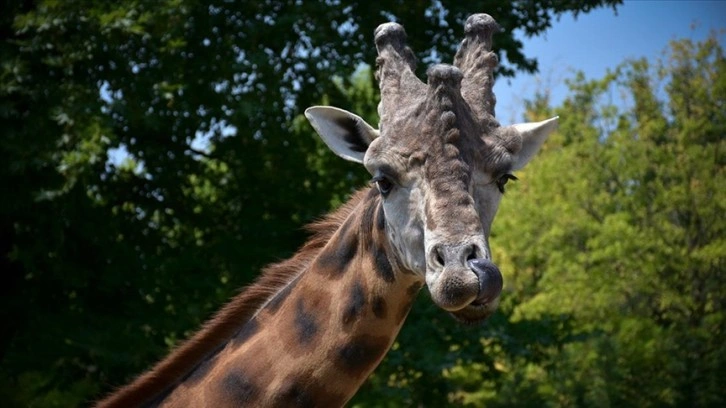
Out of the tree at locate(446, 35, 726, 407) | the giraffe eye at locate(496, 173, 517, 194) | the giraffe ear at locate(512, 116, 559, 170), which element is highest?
the tree at locate(446, 35, 726, 407)

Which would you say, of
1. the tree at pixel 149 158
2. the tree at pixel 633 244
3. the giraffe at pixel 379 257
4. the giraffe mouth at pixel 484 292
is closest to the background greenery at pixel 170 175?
the tree at pixel 149 158

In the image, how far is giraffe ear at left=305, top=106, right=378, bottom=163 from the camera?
5.11m

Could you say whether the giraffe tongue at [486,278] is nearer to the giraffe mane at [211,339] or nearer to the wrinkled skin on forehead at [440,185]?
the wrinkled skin on forehead at [440,185]

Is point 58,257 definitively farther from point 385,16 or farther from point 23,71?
point 385,16

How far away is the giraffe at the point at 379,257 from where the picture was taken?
14.7ft

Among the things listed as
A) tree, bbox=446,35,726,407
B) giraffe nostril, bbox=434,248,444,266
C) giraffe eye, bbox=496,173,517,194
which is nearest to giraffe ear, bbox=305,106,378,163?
giraffe eye, bbox=496,173,517,194

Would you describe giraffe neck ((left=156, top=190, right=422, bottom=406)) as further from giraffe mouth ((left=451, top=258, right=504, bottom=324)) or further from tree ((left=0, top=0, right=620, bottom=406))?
tree ((left=0, top=0, right=620, bottom=406))

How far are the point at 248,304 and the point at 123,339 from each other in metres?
8.59

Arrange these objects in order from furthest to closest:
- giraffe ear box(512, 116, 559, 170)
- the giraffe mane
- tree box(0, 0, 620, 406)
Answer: tree box(0, 0, 620, 406) → the giraffe mane → giraffe ear box(512, 116, 559, 170)

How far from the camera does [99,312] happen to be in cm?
1445

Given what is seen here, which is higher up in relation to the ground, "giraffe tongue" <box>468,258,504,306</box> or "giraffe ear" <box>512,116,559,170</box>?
"giraffe ear" <box>512,116,559,170</box>

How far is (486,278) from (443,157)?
23.9 inches

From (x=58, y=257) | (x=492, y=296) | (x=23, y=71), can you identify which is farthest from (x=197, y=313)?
(x=492, y=296)

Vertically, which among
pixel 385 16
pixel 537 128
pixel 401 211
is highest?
pixel 385 16
